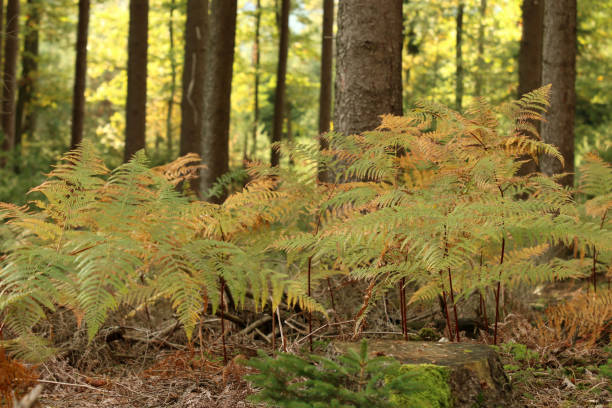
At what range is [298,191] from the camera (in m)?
3.13

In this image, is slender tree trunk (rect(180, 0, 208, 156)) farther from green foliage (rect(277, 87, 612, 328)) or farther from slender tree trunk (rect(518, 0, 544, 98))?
green foliage (rect(277, 87, 612, 328))

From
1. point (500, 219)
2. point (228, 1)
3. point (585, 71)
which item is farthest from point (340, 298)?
point (585, 71)

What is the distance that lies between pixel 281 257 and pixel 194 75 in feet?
29.7

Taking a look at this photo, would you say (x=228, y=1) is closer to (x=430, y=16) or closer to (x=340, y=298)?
(x=340, y=298)

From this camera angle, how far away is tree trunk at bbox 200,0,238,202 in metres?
8.45

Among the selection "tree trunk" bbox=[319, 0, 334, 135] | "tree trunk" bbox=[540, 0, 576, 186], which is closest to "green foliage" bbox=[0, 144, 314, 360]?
"tree trunk" bbox=[540, 0, 576, 186]

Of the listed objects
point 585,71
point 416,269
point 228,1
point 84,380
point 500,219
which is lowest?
point 84,380

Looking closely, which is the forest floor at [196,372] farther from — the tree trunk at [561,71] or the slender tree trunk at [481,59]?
the slender tree trunk at [481,59]

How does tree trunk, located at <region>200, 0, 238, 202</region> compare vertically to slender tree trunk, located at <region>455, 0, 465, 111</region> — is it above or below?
below

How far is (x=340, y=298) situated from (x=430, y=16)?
16.3 m

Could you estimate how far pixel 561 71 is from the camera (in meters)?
6.80

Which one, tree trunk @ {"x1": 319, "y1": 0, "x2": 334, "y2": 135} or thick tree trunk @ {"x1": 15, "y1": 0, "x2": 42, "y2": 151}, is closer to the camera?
tree trunk @ {"x1": 319, "y1": 0, "x2": 334, "y2": 135}

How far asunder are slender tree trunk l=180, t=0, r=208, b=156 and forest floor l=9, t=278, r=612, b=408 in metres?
8.34

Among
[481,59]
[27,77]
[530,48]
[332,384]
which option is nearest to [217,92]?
[530,48]
